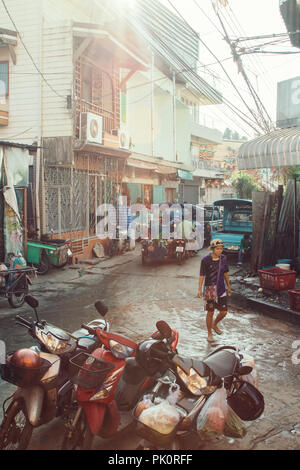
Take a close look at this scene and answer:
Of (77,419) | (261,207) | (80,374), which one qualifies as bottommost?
(77,419)

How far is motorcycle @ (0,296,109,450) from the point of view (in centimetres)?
386

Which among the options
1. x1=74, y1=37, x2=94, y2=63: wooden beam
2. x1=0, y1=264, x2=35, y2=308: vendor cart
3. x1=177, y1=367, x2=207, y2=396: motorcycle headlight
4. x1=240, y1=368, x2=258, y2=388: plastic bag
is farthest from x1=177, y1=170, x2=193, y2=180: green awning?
x1=177, y1=367, x2=207, y2=396: motorcycle headlight

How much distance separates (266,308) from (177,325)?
88.1 inches

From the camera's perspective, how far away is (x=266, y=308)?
9.12 meters

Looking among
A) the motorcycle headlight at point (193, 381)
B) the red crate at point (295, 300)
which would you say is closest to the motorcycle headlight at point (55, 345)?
the motorcycle headlight at point (193, 381)

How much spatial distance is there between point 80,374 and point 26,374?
1.61 feet

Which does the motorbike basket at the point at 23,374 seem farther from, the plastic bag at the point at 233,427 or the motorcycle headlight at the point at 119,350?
the plastic bag at the point at 233,427

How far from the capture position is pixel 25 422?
12.9ft

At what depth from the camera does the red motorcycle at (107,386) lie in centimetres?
383

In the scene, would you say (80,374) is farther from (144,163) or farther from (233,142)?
(233,142)

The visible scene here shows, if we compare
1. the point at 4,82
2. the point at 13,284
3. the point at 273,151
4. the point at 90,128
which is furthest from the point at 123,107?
the point at 13,284

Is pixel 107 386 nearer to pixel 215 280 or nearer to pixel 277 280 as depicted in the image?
pixel 215 280

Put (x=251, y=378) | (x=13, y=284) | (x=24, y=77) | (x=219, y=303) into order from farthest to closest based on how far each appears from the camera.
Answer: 1. (x=24, y=77)
2. (x=13, y=284)
3. (x=219, y=303)
4. (x=251, y=378)
